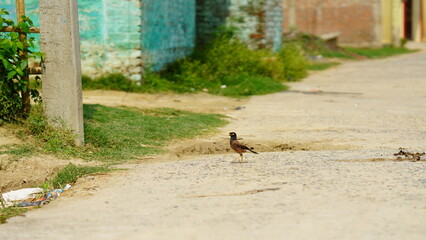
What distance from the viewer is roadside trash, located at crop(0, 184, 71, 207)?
567cm

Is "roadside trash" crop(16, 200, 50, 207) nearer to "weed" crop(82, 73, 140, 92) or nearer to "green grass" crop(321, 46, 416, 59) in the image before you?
"weed" crop(82, 73, 140, 92)

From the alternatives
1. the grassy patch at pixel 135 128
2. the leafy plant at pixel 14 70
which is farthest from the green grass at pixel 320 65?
the leafy plant at pixel 14 70

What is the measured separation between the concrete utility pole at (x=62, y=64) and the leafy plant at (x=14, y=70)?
187mm

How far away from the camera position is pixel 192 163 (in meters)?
6.46

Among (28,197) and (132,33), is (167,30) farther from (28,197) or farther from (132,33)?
(28,197)

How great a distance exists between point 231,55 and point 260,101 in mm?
3228

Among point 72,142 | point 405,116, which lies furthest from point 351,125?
point 72,142

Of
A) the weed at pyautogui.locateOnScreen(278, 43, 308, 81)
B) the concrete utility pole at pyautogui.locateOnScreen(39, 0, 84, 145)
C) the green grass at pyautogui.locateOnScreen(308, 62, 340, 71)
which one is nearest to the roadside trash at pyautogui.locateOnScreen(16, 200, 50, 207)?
the concrete utility pole at pyautogui.locateOnScreen(39, 0, 84, 145)

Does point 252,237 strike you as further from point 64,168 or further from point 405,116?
point 405,116

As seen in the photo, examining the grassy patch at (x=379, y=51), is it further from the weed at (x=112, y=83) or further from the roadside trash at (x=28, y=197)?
the roadside trash at (x=28, y=197)

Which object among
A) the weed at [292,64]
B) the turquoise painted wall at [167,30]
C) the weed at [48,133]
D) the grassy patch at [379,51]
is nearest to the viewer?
the weed at [48,133]

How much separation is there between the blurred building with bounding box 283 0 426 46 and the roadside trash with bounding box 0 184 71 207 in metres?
23.5

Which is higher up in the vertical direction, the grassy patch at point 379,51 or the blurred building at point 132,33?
the blurred building at point 132,33

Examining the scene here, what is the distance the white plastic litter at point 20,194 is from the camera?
5934 mm
